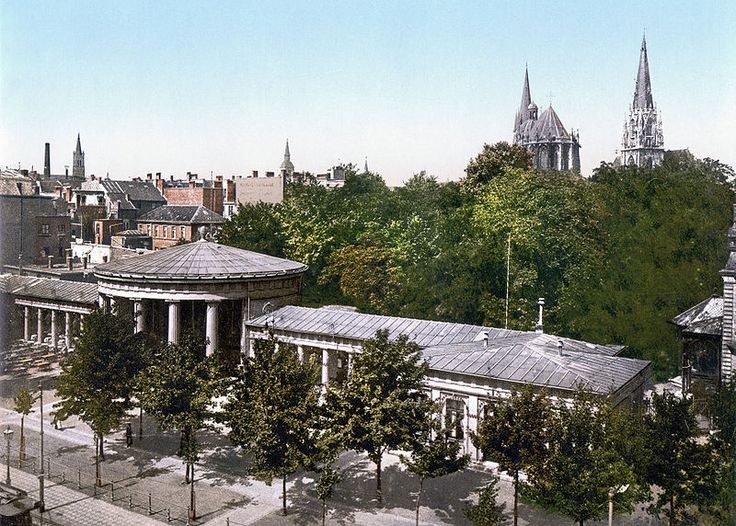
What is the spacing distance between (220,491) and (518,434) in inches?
532

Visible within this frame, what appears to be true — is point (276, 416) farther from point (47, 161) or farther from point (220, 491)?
point (47, 161)

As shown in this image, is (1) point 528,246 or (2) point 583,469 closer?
(2) point 583,469

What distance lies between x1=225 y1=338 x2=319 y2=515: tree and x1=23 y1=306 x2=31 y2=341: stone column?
38.0m

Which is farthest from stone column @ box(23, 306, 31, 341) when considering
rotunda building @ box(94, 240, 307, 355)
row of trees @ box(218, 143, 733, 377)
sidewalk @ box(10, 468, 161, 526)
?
sidewalk @ box(10, 468, 161, 526)

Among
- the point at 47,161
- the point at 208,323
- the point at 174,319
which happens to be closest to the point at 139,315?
the point at 174,319

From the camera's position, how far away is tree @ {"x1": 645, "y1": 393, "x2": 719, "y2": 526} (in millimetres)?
23656

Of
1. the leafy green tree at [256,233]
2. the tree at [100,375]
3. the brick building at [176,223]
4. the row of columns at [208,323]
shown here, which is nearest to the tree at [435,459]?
the tree at [100,375]

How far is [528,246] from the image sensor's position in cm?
5553

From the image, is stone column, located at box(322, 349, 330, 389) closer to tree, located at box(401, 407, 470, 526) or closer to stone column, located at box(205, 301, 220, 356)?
stone column, located at box(205, 301, 220, 356)

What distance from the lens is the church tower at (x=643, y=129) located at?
117 m

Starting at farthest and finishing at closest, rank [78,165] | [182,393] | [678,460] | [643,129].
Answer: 1. [78,165]
2. [643,129]
3. [182,393]
4. [678,460]

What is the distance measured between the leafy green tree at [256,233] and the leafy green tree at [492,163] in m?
20.6

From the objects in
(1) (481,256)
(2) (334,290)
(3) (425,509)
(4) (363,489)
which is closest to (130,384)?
(4) (363,489)

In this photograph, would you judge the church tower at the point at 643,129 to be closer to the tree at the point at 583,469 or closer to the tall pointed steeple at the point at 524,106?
the tall pointed steeple at the point at 524,106
